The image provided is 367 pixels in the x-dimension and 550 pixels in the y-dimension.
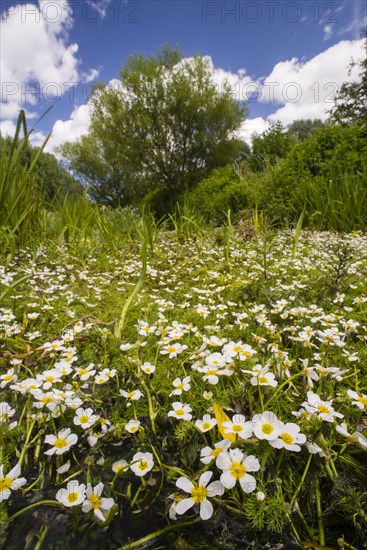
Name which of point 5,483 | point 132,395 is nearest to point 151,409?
point 132,395

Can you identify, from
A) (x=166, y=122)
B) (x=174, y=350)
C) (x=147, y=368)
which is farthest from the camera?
(x=166, y=122)

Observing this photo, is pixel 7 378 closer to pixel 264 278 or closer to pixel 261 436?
pixel 261 436

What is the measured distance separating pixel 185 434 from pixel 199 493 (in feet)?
0.75

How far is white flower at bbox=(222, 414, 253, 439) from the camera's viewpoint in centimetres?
72

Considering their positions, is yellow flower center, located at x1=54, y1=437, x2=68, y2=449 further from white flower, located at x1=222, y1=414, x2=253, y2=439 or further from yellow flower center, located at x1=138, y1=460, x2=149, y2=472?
white flower, located at x1=222, y1=414, x2=253, y2=439

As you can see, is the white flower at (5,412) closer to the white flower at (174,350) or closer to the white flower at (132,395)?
the white flower at (132,395)

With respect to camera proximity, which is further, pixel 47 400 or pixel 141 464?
pixel 47 400

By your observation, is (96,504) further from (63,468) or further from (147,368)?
(147,368)

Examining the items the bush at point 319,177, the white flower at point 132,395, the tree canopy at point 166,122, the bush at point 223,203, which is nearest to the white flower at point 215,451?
the white flower at point 132,395

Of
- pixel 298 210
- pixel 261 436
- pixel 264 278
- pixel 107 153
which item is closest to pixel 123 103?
pixel 107 153

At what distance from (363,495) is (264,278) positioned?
1.44 m

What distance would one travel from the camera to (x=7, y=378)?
1078 millimetres

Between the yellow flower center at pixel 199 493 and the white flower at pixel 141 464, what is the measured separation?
0.14 metres

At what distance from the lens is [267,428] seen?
28.5 inches
